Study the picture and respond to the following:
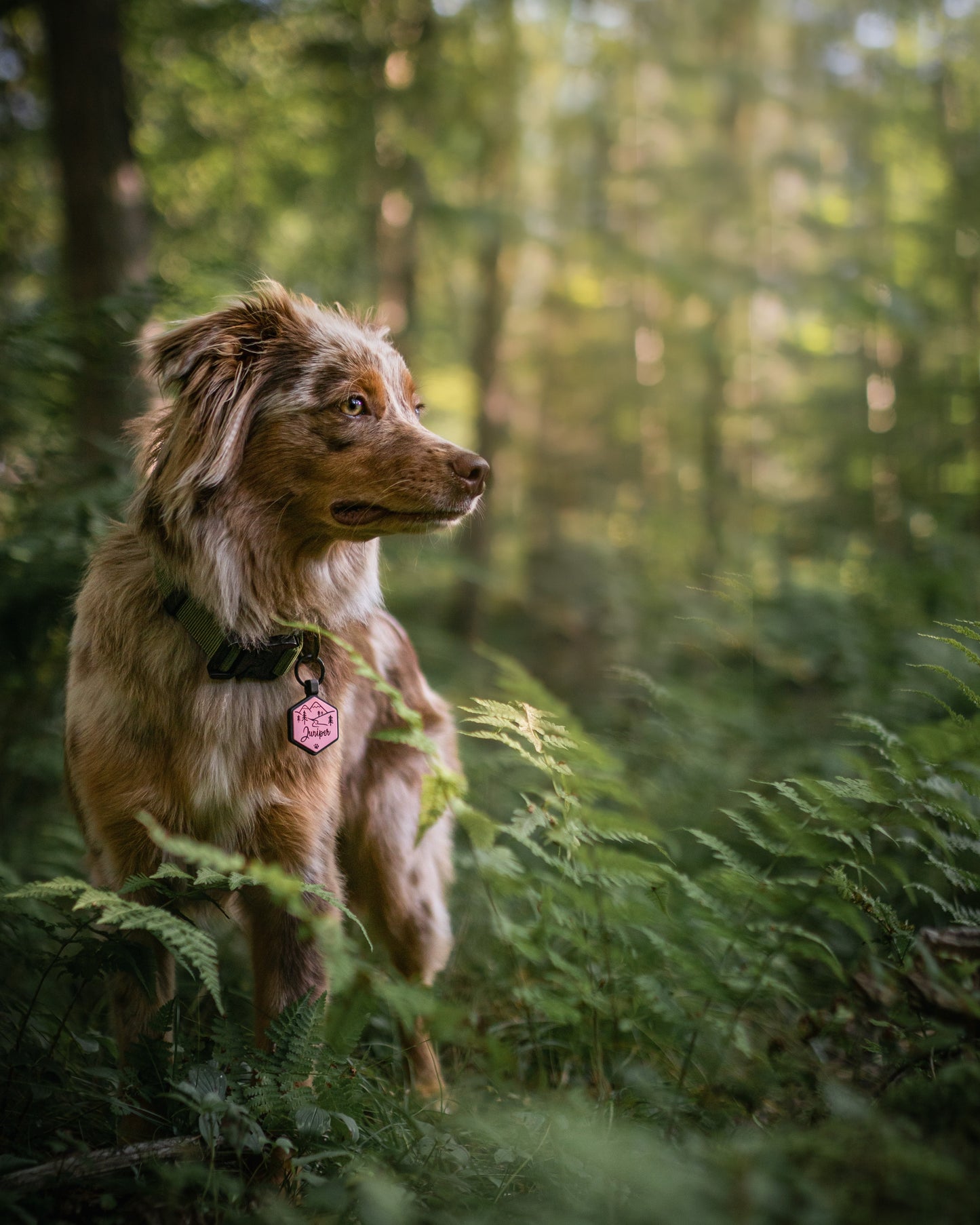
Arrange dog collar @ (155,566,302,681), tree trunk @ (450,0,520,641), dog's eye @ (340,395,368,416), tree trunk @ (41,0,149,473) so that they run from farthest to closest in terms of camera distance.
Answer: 1. tree trunk @ (450,0,520,641)
2. tree trunk @ (41,0,149,473)
3. dog's eye @ (340,395,368,416)
4. dog collar @ (155,566,302,681)

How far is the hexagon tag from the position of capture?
2725 millimetres

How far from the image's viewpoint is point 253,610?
2.88 metres

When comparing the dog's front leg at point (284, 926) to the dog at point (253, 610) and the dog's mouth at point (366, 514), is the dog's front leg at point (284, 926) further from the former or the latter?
the dog's mouth at point (366, 514)

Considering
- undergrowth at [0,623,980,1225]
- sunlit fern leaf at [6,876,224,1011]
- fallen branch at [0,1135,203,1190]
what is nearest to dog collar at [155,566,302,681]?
undergrowth at [0,623,980,1225]

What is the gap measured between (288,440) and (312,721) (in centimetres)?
104

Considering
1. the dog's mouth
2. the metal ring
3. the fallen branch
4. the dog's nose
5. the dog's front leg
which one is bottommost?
the fallen branch

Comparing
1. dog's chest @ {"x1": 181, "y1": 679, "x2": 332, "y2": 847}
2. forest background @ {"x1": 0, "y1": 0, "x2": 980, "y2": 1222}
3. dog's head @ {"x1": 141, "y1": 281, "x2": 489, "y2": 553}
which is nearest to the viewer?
forest background @ {"x1": 0, "y1": 0, "x2": 980, "y2": 1222}

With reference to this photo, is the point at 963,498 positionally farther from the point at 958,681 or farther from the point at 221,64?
the point at 221,64

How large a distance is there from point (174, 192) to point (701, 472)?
10640mm

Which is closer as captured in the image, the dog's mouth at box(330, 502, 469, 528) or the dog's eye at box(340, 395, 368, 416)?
the dog's mouth at box(330, 502, 469, 528)

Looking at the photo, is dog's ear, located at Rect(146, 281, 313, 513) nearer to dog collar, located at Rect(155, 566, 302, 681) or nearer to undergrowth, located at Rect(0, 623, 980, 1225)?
dog collar, located at Rect(155, 566, 302, 681)

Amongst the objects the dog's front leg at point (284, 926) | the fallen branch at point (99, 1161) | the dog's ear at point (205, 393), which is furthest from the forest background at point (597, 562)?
the dog's ear at point (205, 393)

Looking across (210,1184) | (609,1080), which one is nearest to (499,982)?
(609,1080)

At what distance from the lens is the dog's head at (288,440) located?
2828mm
